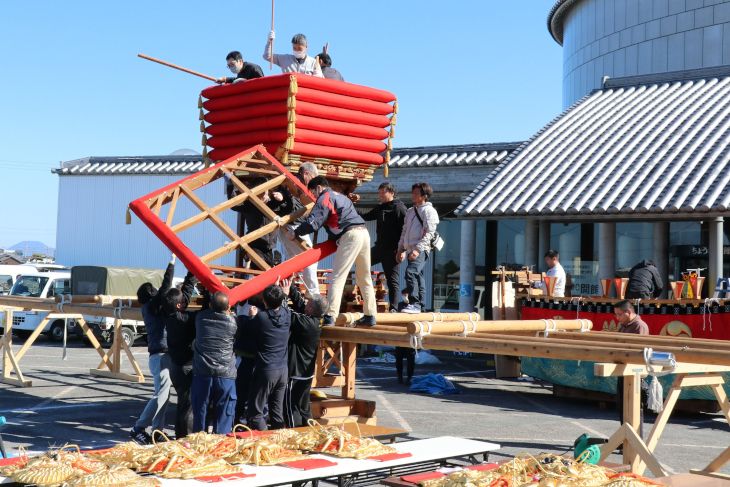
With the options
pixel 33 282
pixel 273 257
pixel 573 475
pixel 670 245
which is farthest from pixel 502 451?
pixel 33 282

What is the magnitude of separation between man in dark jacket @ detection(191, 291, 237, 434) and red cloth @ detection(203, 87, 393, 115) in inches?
112

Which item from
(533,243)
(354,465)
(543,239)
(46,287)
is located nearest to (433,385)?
(533,243)

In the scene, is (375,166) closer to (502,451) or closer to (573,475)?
(502,451)

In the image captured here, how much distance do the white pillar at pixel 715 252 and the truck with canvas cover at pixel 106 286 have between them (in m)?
15.6

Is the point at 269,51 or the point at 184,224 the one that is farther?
the point at 269,51

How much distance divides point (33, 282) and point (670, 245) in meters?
18.5

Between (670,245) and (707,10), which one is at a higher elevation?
(707,10)

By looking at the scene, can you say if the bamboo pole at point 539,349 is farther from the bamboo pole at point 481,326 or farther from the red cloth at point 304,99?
the red cloth at point 304,99

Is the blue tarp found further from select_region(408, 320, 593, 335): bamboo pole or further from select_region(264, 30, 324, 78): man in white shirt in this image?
select_region(264, 30, 324, 78): man in white shirt

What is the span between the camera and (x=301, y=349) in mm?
8734

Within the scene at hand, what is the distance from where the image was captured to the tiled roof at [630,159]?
1448 centimetres

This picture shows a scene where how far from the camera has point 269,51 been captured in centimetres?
1023

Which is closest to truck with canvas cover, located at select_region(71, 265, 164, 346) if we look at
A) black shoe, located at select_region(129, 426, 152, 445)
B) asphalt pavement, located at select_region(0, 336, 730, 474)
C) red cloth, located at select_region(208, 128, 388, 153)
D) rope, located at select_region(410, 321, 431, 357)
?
asphalt pavement, located at select_region(0, 336, 730, 474)

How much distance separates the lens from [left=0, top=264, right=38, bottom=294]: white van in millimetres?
25036
